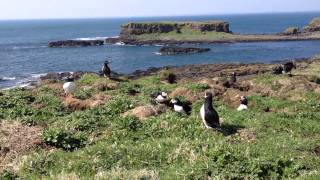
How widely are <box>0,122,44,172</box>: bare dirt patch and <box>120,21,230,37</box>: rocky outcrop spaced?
131 meters

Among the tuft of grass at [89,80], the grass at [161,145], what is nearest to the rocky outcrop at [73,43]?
the tuft of grass at [89,80]

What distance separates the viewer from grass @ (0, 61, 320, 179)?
11.7m

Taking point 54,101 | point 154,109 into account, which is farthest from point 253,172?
point 54,101

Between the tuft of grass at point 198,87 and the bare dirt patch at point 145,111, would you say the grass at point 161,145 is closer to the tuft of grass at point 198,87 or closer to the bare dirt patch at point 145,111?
the bare dirt patch at point 145,111

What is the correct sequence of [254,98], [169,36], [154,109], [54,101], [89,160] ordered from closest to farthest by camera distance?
1. [89,160]
2. [154,109]
3. [54,101]
4. [254,98]
5. [169,36]

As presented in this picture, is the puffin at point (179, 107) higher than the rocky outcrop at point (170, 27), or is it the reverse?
the puffin at point (179, 107)

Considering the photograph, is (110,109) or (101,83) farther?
(101,83)

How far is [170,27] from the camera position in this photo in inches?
5782

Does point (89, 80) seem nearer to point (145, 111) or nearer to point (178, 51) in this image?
point (145, 111)

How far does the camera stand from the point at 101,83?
95.6 feet

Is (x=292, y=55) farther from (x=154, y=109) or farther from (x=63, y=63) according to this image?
(x=154, y=109)

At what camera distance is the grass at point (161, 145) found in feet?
38.4

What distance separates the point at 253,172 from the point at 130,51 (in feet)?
327

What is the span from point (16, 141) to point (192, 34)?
130522 millimetres
